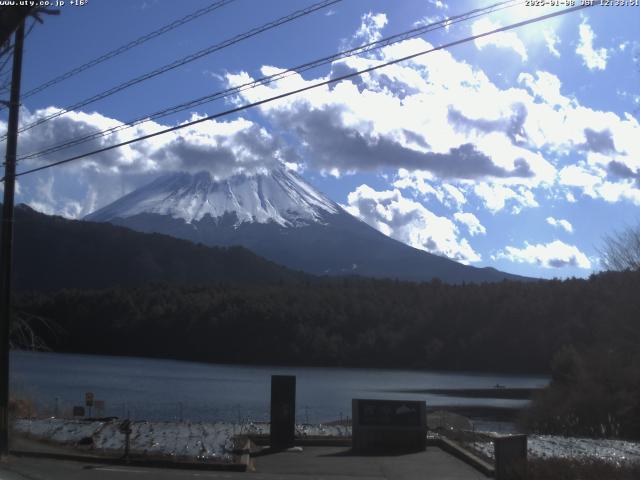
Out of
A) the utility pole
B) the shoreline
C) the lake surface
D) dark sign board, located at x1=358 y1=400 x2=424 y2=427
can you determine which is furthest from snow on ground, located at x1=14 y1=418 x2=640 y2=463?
the shoreline

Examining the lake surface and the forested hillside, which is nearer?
the lake surface

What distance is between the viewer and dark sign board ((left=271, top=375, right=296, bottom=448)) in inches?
735

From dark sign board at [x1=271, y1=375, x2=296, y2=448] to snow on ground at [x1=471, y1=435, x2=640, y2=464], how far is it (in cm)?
420

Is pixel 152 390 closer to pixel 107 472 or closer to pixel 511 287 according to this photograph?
pixel 107 472

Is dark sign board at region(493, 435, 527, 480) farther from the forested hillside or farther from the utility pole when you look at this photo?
the forested hillside

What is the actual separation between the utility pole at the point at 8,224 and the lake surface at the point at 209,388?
42.5 ft

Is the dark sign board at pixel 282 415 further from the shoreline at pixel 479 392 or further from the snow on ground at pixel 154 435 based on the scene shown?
the shoreline at pixel 479 392

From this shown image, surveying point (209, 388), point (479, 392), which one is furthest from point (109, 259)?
point (209, 388)

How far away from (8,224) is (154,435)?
635cm

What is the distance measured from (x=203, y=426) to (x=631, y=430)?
18.8 metres

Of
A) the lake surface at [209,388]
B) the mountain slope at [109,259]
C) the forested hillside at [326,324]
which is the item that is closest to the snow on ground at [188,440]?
the lake surface at [209,388]

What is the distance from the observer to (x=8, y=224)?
16656 mm

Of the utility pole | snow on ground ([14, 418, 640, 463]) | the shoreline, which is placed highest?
the utility pole

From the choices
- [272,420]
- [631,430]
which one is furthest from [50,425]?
[631,430]
